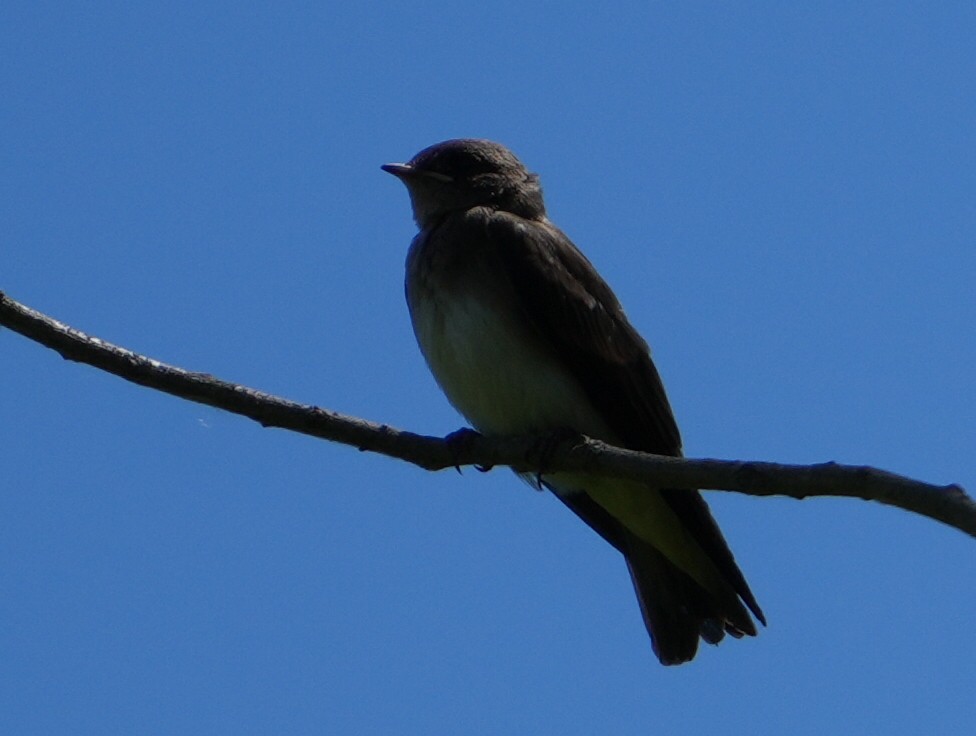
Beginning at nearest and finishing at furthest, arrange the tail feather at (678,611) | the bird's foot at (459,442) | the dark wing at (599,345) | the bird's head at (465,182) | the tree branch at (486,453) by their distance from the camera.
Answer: the tree branch at (486,453)
the bird's foot at (459,442)
the dark wing at (599,345)
the tail feather at (678,611)
the bird's head at (465,182)

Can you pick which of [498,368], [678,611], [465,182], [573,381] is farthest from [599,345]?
[465,182]

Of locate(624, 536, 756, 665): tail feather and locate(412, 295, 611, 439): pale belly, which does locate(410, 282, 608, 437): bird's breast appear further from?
locate(624, 536, 756, 665): tail feather

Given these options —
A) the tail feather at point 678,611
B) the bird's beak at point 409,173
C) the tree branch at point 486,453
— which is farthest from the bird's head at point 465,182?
the tree branch at point 486,453

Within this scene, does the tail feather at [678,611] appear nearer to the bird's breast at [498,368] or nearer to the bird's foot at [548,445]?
the bird's breast at [498,368]

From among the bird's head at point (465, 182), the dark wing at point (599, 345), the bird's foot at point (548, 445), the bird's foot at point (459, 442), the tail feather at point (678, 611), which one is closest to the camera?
the bird's foot at point (459, 442)

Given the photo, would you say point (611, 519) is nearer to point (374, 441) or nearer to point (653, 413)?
point (653, 413)

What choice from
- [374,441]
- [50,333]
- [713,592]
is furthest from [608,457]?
[713,592]

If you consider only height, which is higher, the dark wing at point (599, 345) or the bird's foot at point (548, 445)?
the dark wing at point (599, 345)

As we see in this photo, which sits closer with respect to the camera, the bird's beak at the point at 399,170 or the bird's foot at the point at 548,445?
the bird's foot at the point at 548,445
